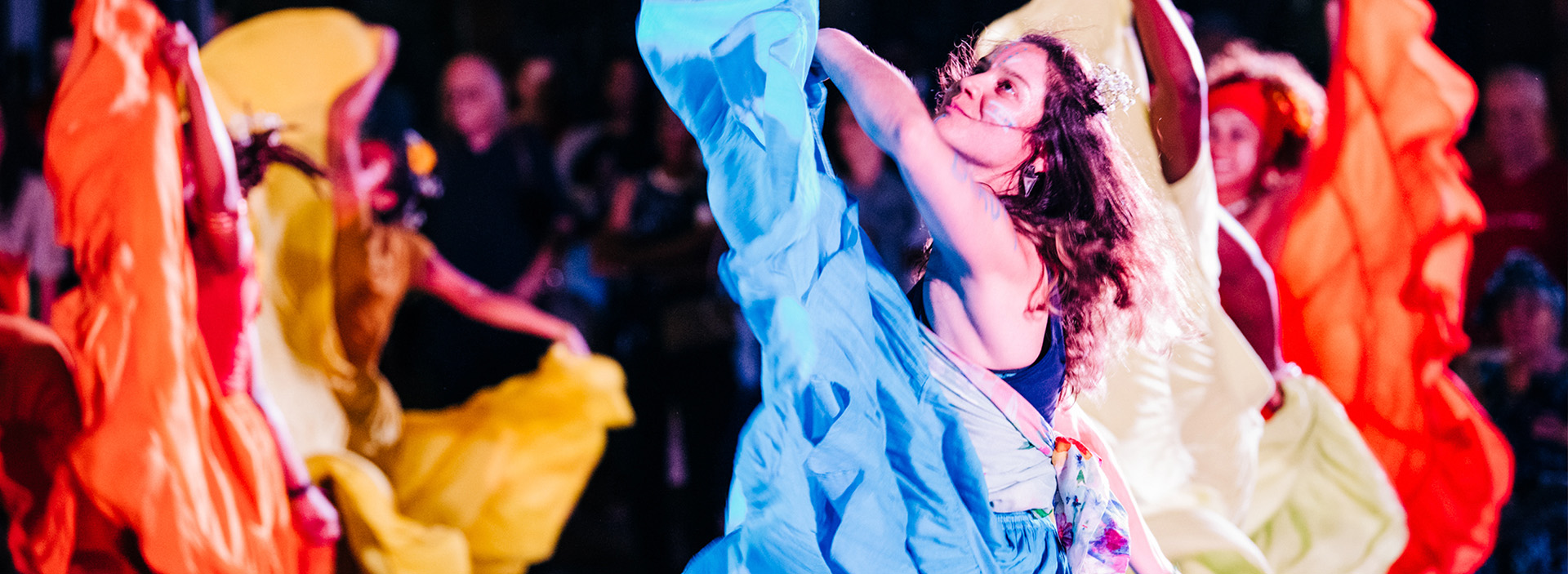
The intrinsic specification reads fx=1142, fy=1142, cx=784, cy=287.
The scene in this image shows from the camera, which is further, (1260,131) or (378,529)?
(378,529)

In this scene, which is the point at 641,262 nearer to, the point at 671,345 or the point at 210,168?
the point at 671,345

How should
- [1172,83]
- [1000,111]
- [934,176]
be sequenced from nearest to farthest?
[934,176]
[1000,111]
[1172,83]

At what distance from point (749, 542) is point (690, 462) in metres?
1.17

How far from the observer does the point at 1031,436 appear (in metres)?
1.49

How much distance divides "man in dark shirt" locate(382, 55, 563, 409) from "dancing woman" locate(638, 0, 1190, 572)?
3.69ft

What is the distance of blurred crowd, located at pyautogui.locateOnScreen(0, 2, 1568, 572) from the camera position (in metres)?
2.38

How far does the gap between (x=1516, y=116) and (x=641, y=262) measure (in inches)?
73.7

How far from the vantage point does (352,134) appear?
2.39 metres

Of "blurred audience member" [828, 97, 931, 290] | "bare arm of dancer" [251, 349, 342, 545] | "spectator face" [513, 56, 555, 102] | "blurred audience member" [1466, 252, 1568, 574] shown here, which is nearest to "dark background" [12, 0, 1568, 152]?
"spectator face" [513, 56, 555, 102]

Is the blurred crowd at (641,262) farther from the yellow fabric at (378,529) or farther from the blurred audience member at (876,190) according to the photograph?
the yellow fabric at (378,529)

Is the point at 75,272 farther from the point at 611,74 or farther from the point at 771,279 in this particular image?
the point at 771,279

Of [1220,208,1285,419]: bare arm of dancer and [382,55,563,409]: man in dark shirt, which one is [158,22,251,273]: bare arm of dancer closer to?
[382,55,563,409]: man in dark shirt

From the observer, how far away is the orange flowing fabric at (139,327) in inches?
85.7

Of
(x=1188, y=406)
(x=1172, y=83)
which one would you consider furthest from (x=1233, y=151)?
(x=1188, y=406)
